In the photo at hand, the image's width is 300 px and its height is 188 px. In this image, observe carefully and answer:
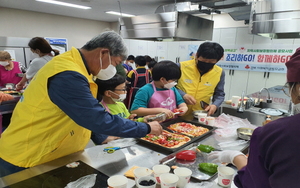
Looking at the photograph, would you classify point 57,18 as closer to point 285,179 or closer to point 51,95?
point 51,95

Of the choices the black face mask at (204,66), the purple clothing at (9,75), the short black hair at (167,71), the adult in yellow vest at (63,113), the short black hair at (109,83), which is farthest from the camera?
the purple clothing at (9,75)

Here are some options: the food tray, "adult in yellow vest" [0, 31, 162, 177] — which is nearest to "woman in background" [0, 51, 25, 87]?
"adult in yellow vest" [0, 31, 162, 177]

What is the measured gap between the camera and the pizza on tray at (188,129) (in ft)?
6.00

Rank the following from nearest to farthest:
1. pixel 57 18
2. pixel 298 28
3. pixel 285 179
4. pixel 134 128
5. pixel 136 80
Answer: pixel 285 179
pixel 134 128
pixel 298 28
pixel 136 80
pixel 57 18

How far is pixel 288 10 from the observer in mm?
2309

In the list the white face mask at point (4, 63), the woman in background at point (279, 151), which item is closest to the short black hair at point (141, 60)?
the white face mask at point (4, 63)

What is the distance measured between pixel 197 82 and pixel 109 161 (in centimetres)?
162

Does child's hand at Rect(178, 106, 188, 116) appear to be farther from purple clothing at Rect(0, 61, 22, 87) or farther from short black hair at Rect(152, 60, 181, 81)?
purple clothing at Rect(0, 61, 22, 87)

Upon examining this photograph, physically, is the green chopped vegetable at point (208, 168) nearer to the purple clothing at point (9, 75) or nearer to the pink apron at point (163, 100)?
the pink apron at point (163, 100)

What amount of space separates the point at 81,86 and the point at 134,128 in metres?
0.41

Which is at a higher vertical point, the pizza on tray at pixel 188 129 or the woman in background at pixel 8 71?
the woman in background at pixel 8 71

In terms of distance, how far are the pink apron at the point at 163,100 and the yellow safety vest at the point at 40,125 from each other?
3.12ft

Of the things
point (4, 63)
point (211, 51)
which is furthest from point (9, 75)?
point (211, 51)

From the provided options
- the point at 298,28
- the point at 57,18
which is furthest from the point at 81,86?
the point at 57,18
